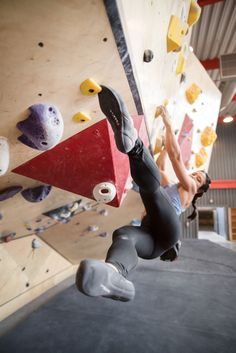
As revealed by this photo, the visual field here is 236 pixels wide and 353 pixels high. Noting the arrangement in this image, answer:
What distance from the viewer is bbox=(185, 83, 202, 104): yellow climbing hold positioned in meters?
2.00

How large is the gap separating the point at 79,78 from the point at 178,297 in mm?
2325

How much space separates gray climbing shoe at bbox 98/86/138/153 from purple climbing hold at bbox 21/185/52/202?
664 mm

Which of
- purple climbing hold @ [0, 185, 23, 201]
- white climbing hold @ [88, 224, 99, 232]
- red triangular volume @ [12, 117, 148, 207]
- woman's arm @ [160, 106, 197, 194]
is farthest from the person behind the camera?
white climbing hold @ [88, 224, 99, 232]

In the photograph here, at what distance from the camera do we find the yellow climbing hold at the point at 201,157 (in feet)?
8.63

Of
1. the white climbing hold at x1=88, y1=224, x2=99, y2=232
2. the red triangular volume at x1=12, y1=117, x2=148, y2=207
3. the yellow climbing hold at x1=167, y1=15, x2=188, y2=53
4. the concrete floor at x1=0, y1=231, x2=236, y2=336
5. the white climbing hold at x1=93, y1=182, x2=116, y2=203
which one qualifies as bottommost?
the concrete floor at x1=0, y1=231, x2=236, y2=336

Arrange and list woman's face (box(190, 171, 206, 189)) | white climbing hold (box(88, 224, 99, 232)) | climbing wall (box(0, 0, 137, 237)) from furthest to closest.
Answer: white climbing hold (box(88, 224, 99, 232)), woman's face (box(190, 171, 206, 189)), climbing wall (box(0, 0, 137, 237))

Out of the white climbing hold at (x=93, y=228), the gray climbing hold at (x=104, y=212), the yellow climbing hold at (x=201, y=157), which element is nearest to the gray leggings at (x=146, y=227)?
the gray climbing hold at (x=104, y=212)

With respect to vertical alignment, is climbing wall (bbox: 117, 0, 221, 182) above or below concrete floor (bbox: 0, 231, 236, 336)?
→ above

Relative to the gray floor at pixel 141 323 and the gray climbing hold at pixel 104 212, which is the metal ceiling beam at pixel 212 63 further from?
the gray climbing hold at pixel 104 212

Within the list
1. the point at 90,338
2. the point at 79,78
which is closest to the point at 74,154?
the point at 79,78

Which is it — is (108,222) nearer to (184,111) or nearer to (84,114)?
(184,111)

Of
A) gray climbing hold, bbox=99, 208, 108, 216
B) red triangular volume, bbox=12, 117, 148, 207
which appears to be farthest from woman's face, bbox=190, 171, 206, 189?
gray climbing hold, bbox=99, 208, 108, 216

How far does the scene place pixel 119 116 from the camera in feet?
2.94

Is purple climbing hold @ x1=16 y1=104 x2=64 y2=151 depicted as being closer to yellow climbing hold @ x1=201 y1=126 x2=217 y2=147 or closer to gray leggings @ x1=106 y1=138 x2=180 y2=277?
gray leggings @ x1=106 y1=138 x2=180 y2=277
